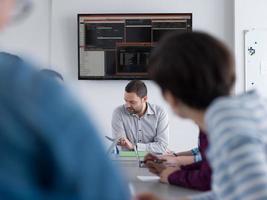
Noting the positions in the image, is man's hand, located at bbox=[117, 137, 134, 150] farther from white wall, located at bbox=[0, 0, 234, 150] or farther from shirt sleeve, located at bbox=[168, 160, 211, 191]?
white wall, located at bbox=[0, 0, 234, 150]

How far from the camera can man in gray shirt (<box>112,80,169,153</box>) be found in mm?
3531

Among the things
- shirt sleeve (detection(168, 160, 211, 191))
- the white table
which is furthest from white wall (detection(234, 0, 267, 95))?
shirt sleeve (detection(168, 160, 211, 191))

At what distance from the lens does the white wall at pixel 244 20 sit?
14.2ft

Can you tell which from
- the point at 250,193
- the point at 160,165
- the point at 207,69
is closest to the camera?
the point at 250,193

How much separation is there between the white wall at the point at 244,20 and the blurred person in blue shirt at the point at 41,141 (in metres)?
4.01

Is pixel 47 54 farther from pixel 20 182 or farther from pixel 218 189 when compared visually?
pixel 20 182

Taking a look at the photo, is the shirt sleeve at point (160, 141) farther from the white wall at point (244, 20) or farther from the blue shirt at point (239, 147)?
the blue shirt at point (239, 147)

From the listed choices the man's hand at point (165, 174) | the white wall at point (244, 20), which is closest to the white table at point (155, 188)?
the man's hand at point (165, 174)

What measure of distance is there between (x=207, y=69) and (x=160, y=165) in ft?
3.62

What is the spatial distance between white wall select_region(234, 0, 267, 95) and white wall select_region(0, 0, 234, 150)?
0.32ft

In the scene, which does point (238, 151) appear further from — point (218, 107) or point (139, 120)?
point (139, 120)

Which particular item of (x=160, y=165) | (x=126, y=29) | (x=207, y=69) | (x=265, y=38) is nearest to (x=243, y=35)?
(x=265, y=38)

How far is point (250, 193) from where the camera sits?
871mm

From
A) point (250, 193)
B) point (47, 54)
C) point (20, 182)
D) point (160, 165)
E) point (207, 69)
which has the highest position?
point (47, 54)
